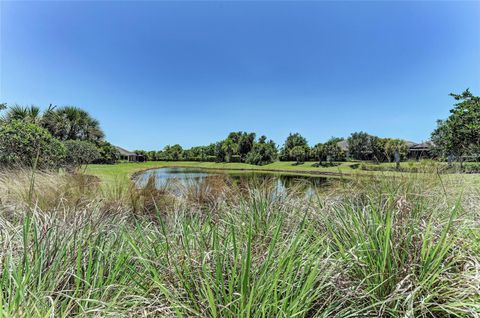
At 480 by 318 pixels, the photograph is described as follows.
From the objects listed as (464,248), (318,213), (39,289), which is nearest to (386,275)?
(464,248)

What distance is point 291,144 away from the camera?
1988 inches

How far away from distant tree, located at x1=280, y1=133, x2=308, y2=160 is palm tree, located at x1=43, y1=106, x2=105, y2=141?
3237cm

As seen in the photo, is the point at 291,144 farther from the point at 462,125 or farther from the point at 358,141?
the point at 462,125

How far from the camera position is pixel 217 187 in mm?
5035

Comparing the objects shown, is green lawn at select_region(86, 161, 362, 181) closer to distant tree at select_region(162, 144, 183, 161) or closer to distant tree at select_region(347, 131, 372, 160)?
distant tree at select_region(347, 131, 372, 160)

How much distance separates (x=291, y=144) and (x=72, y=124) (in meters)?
37.9

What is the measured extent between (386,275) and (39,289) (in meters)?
1.81

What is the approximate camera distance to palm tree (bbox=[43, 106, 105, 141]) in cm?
2109

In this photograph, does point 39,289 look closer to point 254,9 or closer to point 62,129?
point 254,9

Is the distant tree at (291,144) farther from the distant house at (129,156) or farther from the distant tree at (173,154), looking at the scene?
the distant house at (129,156)

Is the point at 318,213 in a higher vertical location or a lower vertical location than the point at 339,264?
higher

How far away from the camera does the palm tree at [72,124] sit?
21.1 metres

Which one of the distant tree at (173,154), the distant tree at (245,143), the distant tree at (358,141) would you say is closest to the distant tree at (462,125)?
the distant tree at (358,141)

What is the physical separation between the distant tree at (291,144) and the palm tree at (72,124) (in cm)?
3237
